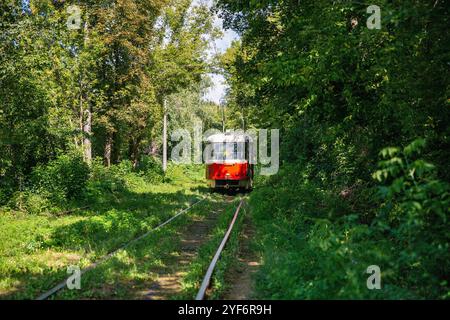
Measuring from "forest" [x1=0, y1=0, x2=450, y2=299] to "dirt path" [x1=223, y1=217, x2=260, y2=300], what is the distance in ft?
0.91

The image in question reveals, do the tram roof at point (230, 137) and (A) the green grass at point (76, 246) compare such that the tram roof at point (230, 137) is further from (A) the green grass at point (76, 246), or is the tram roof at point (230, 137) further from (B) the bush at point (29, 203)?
(B) the bush at point (29, 203)

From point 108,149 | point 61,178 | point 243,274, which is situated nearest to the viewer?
point 243,274

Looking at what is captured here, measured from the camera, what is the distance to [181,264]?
8.36 metres

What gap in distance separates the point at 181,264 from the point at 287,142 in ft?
36.7

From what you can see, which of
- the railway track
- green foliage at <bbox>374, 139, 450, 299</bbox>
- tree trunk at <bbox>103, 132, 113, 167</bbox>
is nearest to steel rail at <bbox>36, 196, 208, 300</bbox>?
the railway track

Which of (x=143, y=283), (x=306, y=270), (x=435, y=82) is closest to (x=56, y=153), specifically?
(x=143, y=283)

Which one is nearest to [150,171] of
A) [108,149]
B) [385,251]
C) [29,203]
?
[108,149]

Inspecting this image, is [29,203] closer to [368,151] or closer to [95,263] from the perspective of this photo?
[95,263]

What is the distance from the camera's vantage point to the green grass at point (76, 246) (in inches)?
273

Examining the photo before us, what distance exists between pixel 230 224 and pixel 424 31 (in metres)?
7.55

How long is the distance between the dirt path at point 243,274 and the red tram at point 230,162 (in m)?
10.2

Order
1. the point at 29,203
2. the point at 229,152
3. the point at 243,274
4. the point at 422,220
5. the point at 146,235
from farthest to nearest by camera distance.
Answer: the point at 229,152 → the point at 29,203 → the point at 146,235 → the point at 243,274 → the point at 422,220

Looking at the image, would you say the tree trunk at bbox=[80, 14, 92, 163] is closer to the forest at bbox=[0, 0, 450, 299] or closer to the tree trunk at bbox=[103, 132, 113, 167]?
the forest at bbox=[0, 0, 450, 299]

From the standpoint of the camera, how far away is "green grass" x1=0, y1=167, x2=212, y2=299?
693cm
